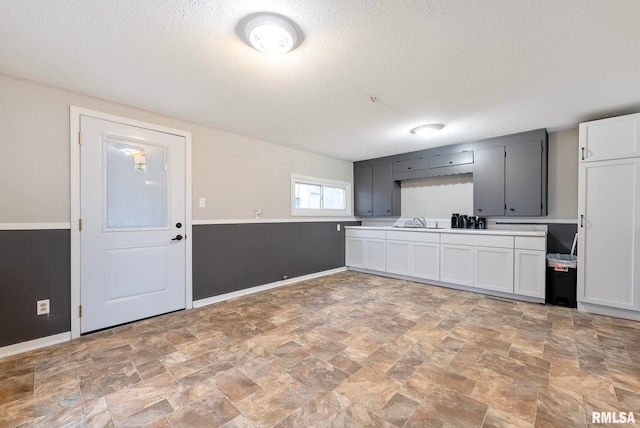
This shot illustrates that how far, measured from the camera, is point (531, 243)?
3.57m

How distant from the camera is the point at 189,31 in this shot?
70.1 inches

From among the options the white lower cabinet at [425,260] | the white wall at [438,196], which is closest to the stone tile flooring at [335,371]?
the white lower cabinet at [425,260]

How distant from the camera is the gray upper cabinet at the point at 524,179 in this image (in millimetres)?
3779

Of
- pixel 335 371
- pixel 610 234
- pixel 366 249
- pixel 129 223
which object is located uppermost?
pixel 129 223

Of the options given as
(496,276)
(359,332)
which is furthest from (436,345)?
(496,276)

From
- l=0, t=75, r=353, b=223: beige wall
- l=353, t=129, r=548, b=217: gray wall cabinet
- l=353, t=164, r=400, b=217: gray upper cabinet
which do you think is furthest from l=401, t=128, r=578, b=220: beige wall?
l=0, t=75, r=353, b=223: beige wall

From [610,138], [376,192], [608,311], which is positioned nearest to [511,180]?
[610,138]

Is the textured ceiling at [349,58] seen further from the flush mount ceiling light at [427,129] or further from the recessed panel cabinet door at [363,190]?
the recessed panel cabinet door at [363,190]

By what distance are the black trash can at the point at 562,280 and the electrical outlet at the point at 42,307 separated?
17.9 ft

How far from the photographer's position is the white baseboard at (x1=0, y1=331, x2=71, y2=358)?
7.45 feet

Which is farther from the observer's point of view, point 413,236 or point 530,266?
point 413,236

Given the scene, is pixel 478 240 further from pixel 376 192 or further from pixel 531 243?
pixel 376 192

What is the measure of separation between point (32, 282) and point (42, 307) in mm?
242

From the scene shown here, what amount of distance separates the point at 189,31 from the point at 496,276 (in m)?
4.42
